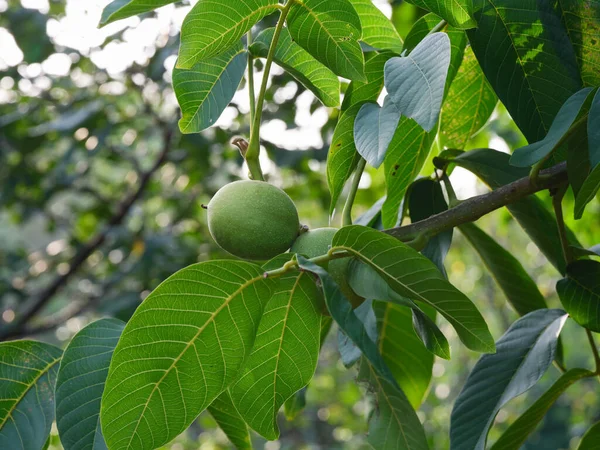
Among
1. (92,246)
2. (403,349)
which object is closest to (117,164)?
(92,246)

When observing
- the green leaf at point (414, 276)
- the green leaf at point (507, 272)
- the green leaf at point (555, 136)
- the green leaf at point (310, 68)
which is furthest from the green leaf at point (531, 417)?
the green leaf at point (310, 68)

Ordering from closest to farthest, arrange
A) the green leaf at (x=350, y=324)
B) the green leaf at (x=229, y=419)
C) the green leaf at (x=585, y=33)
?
the green leaf at (x=350, y=324) < the green leaf at (x=585, y=33) < the green leaf at (x=229, y=419)

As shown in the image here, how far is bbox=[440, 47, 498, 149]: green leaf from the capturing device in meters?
1.12

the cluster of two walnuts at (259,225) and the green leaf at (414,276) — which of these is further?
the cluster of two walnuts at (259,225)

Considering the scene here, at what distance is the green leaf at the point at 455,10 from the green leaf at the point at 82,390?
0.55 metres

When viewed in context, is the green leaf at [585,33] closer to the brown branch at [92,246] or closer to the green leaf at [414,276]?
the green leaf at [414,276]

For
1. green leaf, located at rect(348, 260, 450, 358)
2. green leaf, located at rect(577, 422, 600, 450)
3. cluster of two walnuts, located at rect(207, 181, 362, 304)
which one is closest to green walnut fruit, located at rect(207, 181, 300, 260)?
cluster of two walnuts, located at rect(207, 181, 362, 304)

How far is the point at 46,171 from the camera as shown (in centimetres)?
351

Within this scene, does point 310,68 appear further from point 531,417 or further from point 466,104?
point 531,417

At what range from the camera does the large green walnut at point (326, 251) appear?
795 mm

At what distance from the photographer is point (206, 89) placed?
0.96 metres

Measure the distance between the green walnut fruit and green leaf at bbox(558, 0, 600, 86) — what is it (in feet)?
1.29

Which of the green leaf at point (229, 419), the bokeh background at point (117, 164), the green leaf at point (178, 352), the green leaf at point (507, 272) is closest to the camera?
the green leaf at point (178, 352)

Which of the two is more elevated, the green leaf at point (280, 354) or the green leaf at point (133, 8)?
the green leaf at point (133, 8)
